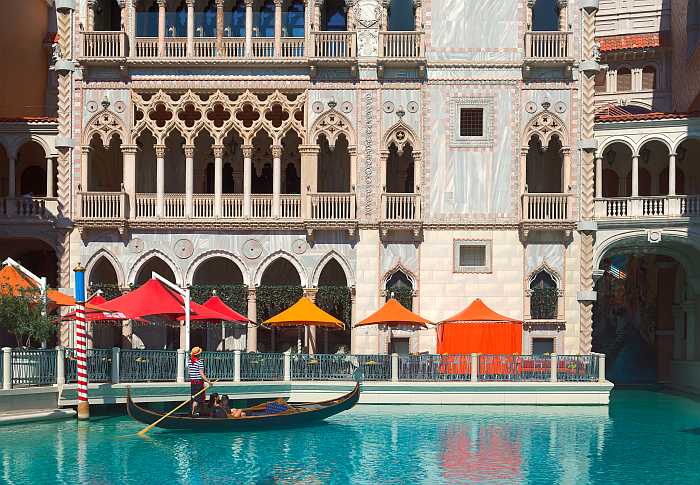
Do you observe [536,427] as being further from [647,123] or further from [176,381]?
[647,123]

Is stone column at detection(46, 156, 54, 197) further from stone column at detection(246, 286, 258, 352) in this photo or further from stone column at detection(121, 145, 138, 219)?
stone column at detection(246, 286, 258, 352)

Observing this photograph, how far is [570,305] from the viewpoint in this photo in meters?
32.7

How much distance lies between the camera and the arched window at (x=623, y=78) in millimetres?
43406

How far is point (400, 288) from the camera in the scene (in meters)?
32.9

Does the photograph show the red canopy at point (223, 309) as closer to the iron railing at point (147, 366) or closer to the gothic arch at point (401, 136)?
the iron railing at point (147, 366)

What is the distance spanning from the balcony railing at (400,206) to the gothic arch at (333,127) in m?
2.12

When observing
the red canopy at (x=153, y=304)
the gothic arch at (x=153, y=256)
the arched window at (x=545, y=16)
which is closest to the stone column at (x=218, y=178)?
the gothic arch at (x=153, y=256)

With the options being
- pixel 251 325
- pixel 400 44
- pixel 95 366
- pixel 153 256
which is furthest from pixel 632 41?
pixel 95 366

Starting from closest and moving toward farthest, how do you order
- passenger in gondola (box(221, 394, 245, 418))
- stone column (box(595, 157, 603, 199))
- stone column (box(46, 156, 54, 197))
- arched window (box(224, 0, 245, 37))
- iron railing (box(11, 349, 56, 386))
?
1. passenger in gondola (box(221, 394, 245, 418))
2. iron railing (box(11, 349, 56, 386))
3. stone column (box(46, 156, 54, 197))
4. stone column (box(595, 157, 603, 199))
5. arched window (box(224, 0, 245, 37))

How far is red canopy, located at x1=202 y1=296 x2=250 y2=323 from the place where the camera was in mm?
29953

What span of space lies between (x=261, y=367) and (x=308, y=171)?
742cm

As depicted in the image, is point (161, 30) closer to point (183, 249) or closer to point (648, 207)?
point (183, 249)

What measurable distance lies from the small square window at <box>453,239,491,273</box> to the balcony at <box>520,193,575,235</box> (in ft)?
4.60

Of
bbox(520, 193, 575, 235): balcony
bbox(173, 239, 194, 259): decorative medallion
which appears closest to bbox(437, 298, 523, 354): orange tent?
bbox(520, 193, 575, 235): balcony
